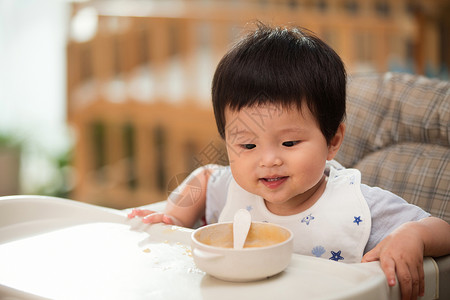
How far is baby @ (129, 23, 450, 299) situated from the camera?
0.78m

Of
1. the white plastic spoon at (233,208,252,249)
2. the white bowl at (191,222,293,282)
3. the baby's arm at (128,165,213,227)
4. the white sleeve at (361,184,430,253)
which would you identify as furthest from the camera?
the baby's arm at (128,165,213,227)

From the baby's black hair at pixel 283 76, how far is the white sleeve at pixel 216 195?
0.20m

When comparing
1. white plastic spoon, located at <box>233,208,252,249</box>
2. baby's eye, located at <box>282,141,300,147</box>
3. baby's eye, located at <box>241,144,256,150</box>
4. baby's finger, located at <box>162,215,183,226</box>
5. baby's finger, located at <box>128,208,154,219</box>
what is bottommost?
baby's finger, located at <box>162,215,183,226</box>

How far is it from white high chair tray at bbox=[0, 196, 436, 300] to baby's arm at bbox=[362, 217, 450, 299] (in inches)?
Answer: 0.7

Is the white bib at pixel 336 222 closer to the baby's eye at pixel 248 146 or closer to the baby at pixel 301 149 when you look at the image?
the baby at pixel 301 149

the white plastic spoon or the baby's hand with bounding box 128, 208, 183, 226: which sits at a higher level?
the white plastic spoon

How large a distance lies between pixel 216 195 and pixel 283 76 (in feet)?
1.14

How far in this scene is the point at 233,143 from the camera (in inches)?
32.4

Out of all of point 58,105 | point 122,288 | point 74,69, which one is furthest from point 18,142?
point 122,288

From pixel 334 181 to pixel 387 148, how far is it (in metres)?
0.31

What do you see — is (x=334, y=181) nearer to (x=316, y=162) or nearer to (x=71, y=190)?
(x=316, y=162)

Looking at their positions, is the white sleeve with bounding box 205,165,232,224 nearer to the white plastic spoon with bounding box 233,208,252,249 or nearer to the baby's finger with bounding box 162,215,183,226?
the baby's finger with bounding box 162,215,183,226

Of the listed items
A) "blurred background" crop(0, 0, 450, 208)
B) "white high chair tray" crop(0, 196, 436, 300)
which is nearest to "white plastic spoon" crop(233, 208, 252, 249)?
"white high chair tray" crop(0, 196, 436, 300)

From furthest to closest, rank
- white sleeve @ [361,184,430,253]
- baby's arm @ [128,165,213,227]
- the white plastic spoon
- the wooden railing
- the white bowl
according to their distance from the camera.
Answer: the wooden railing, baby's arm @ [128,165,213,227], white sleeve @ [361,184,430,253], the white plastic spoon, the white bowl
